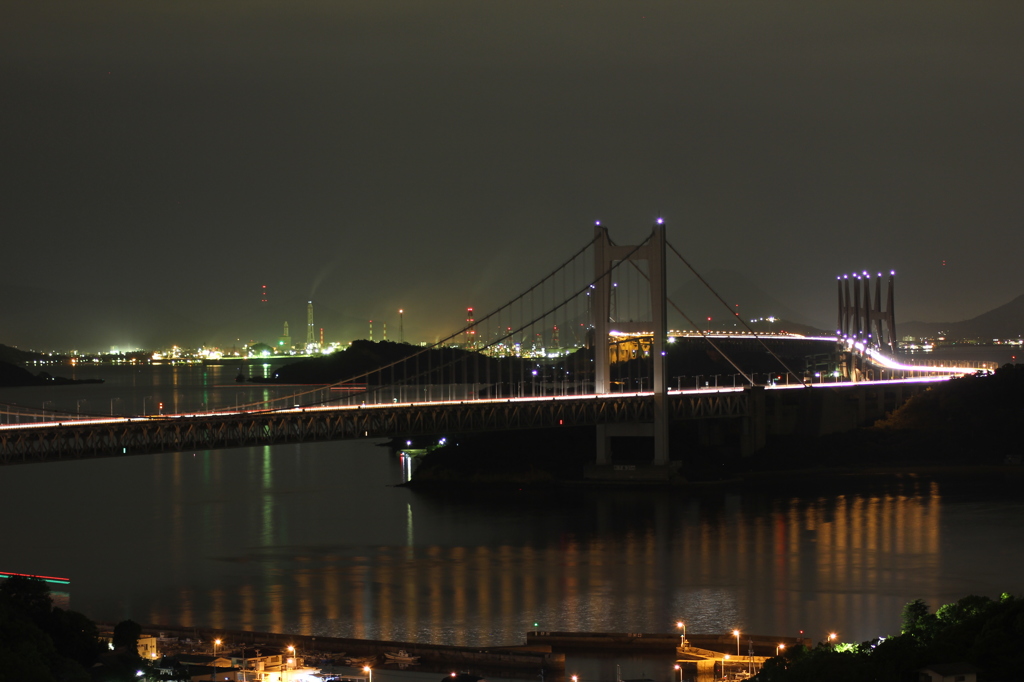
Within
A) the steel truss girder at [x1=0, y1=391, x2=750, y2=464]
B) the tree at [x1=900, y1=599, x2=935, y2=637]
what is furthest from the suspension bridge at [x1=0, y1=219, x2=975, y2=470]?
the tree at [x1=900, y1=599, x2=935, y2=637]

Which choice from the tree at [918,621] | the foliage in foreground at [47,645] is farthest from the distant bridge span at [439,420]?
the tree at [918,621]

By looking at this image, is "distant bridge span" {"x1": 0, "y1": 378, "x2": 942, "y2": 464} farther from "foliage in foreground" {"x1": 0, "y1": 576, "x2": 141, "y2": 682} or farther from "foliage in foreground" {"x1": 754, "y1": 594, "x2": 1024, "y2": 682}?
"foliage in foreground" {"x1": 754, "y1": 594, "x2": 1024, "y2": 682}

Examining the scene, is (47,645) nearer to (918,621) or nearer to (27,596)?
(27,596)

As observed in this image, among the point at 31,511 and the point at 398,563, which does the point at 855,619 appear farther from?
the point at 31,511

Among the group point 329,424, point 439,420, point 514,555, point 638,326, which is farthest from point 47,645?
point 638,326

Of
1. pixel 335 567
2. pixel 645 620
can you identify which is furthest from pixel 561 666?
pixel 335 567
